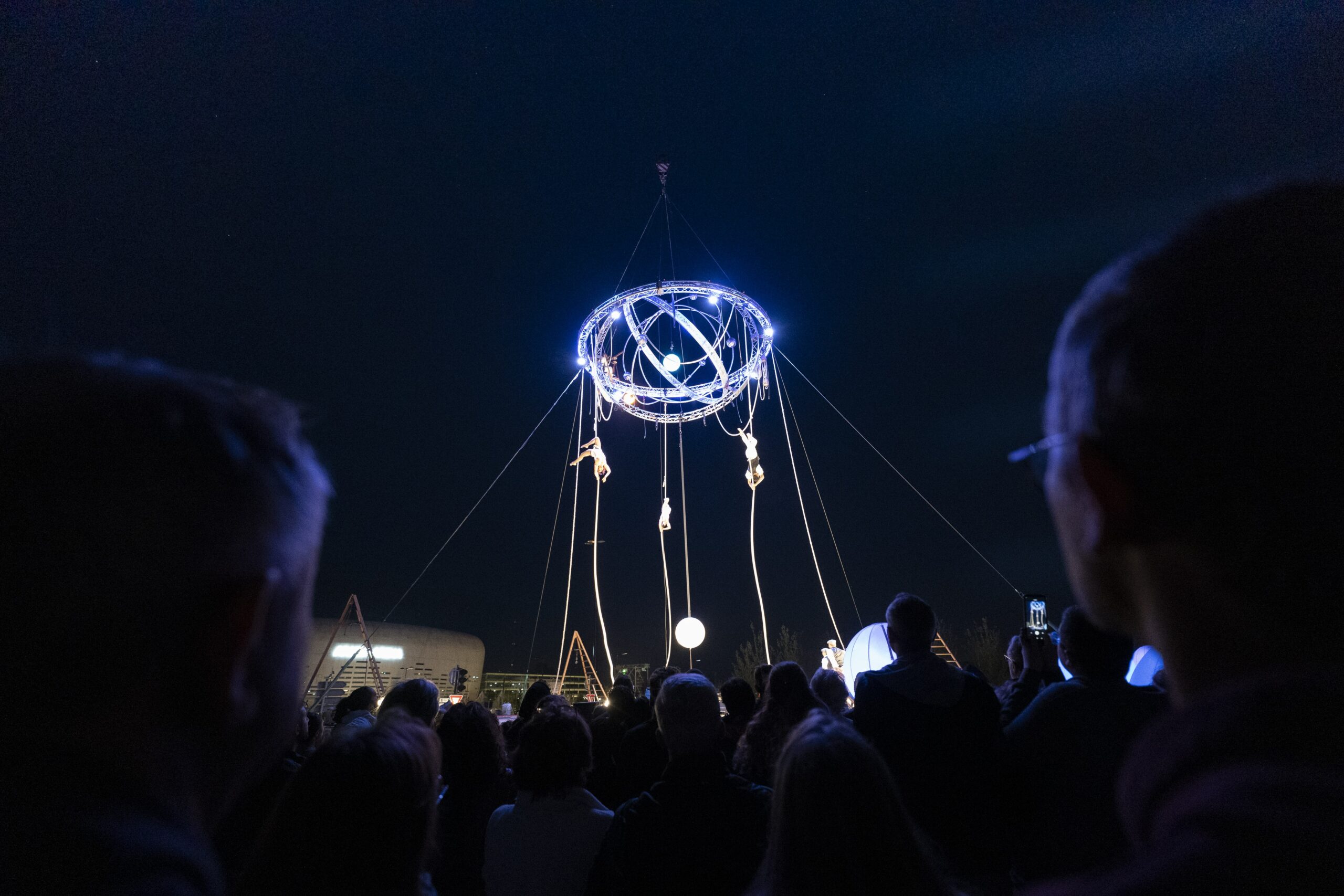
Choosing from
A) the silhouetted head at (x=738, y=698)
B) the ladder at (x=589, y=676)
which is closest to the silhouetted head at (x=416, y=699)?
the silhouetted head at (x=738, y=698)

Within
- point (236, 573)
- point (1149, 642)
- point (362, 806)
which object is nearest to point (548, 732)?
point (362, 806)

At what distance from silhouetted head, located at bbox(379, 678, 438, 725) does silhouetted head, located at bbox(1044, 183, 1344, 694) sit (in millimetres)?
4500

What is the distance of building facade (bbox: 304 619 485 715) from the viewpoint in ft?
150

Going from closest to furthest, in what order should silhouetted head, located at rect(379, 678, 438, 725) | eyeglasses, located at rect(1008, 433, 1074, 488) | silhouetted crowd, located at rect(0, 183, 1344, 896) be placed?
silhouetted crowd, located at rect(0, 183, 1344, 896) < eyeglasses, located at rect(1008, 433, 1074, 488) < silhouetted head, located at rect(379, 678, 438, 725)

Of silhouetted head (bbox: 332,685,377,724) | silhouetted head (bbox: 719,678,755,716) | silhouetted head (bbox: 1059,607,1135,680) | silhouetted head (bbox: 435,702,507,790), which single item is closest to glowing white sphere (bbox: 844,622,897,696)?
silhouetted head (bbox: 719,678,755,716)

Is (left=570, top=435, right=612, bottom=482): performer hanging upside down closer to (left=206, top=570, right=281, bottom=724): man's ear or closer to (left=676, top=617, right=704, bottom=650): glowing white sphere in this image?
(left=676, top=617, right=704, bottom=650): glowing white sphere

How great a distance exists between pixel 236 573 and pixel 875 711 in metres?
3.45

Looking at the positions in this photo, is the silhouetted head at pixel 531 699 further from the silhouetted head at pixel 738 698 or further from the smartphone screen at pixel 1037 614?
the smartphone screen at pixel 1037 614

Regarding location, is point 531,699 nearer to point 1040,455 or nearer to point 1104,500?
point 1040,455

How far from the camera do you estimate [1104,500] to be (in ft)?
2.85

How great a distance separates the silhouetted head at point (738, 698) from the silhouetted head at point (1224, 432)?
→ 485 centimetres

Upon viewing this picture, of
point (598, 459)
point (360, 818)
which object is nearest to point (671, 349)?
point (598, 459)

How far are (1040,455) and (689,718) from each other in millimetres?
2451

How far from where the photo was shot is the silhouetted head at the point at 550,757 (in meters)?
3.41
